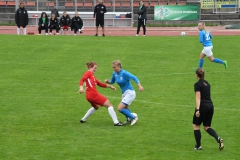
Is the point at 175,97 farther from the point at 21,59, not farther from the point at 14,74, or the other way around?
the point at 21,59

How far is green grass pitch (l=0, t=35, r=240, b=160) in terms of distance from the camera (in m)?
15.1

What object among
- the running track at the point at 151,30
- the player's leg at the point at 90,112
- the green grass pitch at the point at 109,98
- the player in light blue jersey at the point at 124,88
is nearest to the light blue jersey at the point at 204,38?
the green grass pitch at the point at 109,98

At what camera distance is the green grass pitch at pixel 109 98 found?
1508 cm

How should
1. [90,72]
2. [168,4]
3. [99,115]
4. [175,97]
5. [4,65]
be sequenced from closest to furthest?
[90,72] → [99,115] → [175,97] → [4,65] → [168,4]

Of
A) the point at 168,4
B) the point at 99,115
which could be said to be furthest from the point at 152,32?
the point at 99,115

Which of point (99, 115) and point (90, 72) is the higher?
point (90, 72)

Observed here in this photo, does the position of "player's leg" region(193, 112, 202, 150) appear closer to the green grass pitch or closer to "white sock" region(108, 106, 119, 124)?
the green grass pitch

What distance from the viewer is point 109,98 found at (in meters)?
22.2

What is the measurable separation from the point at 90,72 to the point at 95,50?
1644cm

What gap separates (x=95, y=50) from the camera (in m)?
33.7

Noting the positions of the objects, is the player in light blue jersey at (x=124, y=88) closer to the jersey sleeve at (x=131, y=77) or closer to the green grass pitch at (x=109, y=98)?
the jersey sleeve at (x=131, y=77)

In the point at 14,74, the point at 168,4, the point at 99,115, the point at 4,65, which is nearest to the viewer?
the point at 99,115

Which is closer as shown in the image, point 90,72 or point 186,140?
point 186,140

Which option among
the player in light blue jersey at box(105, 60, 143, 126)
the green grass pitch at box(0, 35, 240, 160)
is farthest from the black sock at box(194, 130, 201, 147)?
the player in light blue jersey at box(105, 60, 143, 126)
